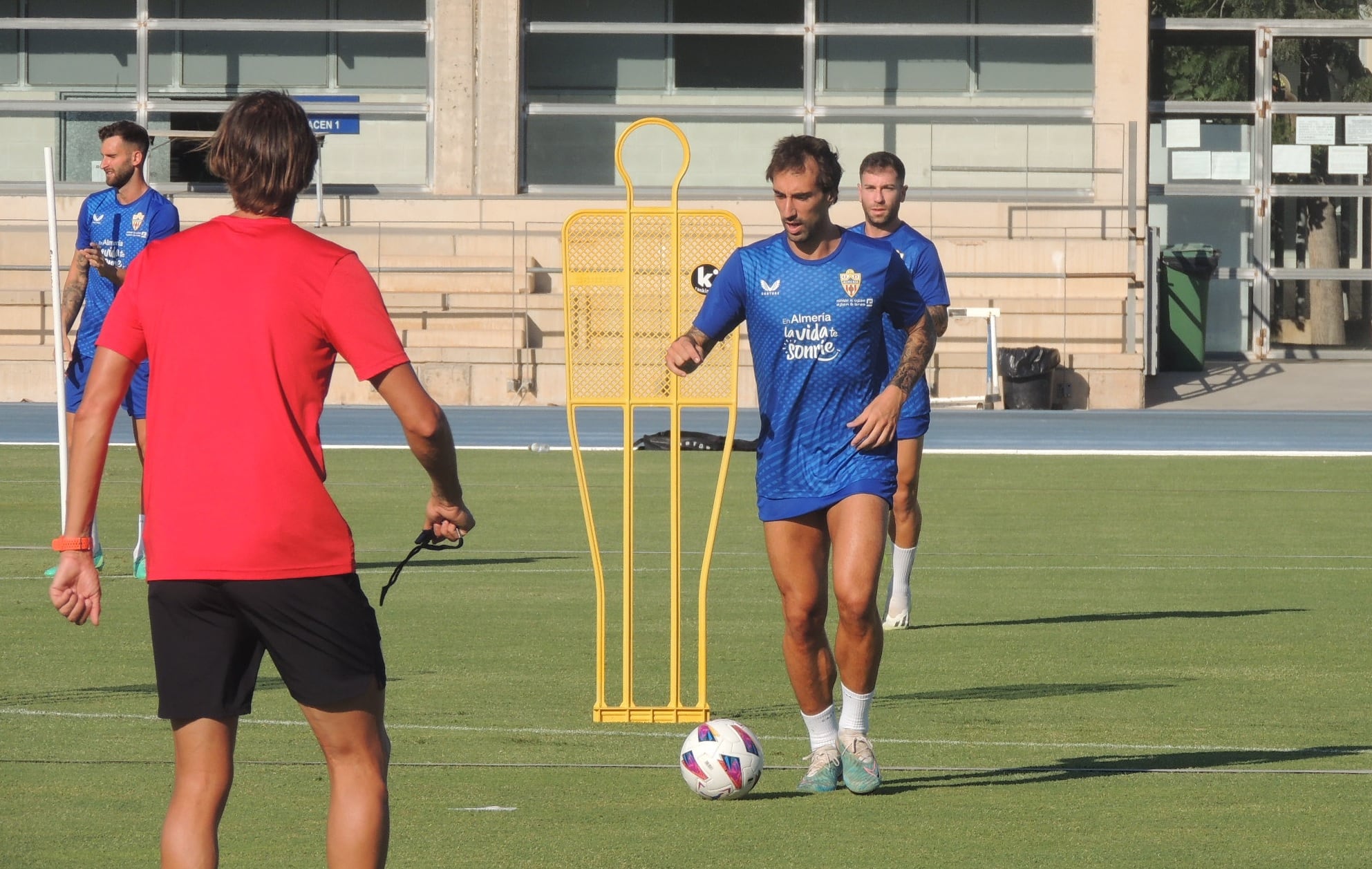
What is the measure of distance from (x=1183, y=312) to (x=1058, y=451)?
43.5 ft

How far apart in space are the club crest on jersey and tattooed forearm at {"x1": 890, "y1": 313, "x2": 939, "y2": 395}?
31 cm

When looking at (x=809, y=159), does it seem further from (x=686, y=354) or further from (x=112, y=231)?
(x=112, y=231)

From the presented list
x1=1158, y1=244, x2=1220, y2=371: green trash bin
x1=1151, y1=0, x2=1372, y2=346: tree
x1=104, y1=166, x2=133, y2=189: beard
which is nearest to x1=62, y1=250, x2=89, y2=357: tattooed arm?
x1=104, y1=166, x2=133, y2=189: beard

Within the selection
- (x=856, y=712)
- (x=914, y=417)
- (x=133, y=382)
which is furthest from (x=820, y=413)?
(x=133, y=382)

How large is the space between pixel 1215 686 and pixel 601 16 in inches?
1148

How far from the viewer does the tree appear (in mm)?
38469

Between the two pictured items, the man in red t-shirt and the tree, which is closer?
the man in red t-shirt

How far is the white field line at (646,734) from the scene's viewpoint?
7680 millimetres

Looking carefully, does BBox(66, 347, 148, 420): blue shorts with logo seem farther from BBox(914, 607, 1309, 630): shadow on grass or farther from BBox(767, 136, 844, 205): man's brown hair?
BBox(767, 136, 844, 205): man's brown hair

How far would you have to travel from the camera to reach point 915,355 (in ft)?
23.6

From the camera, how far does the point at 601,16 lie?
36844 millimetres

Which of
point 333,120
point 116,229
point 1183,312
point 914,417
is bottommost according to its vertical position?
point 914,417

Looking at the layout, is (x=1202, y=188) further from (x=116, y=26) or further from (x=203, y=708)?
(x=203, y=708)

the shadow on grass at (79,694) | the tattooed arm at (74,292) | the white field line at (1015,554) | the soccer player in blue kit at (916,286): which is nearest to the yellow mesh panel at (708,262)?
the soccer player in blue kit at (916,286)
